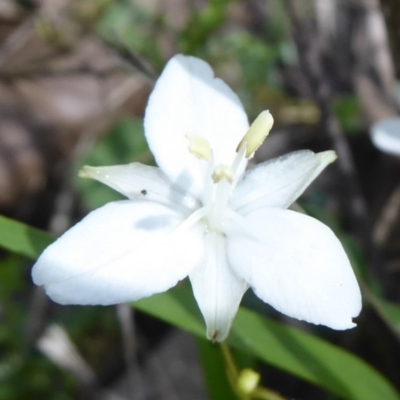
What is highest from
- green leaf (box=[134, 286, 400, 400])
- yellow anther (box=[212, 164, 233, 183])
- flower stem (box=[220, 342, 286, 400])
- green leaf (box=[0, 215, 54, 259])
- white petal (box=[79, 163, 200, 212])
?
yellow anther (box=[212, 164, 233, 183])

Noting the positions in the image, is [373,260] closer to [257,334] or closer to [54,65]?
[257,334]

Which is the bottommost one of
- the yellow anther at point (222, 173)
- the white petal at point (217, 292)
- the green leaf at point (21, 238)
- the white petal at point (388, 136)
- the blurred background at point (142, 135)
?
the blurred background at point (142, 135)

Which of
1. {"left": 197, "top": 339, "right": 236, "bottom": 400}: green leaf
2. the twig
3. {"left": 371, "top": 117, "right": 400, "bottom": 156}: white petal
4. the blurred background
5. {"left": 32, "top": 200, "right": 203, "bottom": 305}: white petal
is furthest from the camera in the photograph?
the blurred background

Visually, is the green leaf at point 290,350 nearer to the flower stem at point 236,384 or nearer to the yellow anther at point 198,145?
the flower stem at point 236,384

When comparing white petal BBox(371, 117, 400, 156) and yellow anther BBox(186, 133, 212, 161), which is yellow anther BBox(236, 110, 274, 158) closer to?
yellow anther BBox(186, 133, 212, 161)

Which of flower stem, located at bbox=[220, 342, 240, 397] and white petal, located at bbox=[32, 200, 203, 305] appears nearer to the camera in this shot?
white petal, located at bbox=[32, 200, 203, 305]

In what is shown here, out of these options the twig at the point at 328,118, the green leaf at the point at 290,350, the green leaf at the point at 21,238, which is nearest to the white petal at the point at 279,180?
the green leaf at the point at 290,350

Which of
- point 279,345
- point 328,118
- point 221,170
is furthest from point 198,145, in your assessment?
point 328,118

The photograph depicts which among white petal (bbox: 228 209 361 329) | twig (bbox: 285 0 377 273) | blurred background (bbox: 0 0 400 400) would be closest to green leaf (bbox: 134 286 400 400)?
white petal (bbox: 228 209 361 329)
